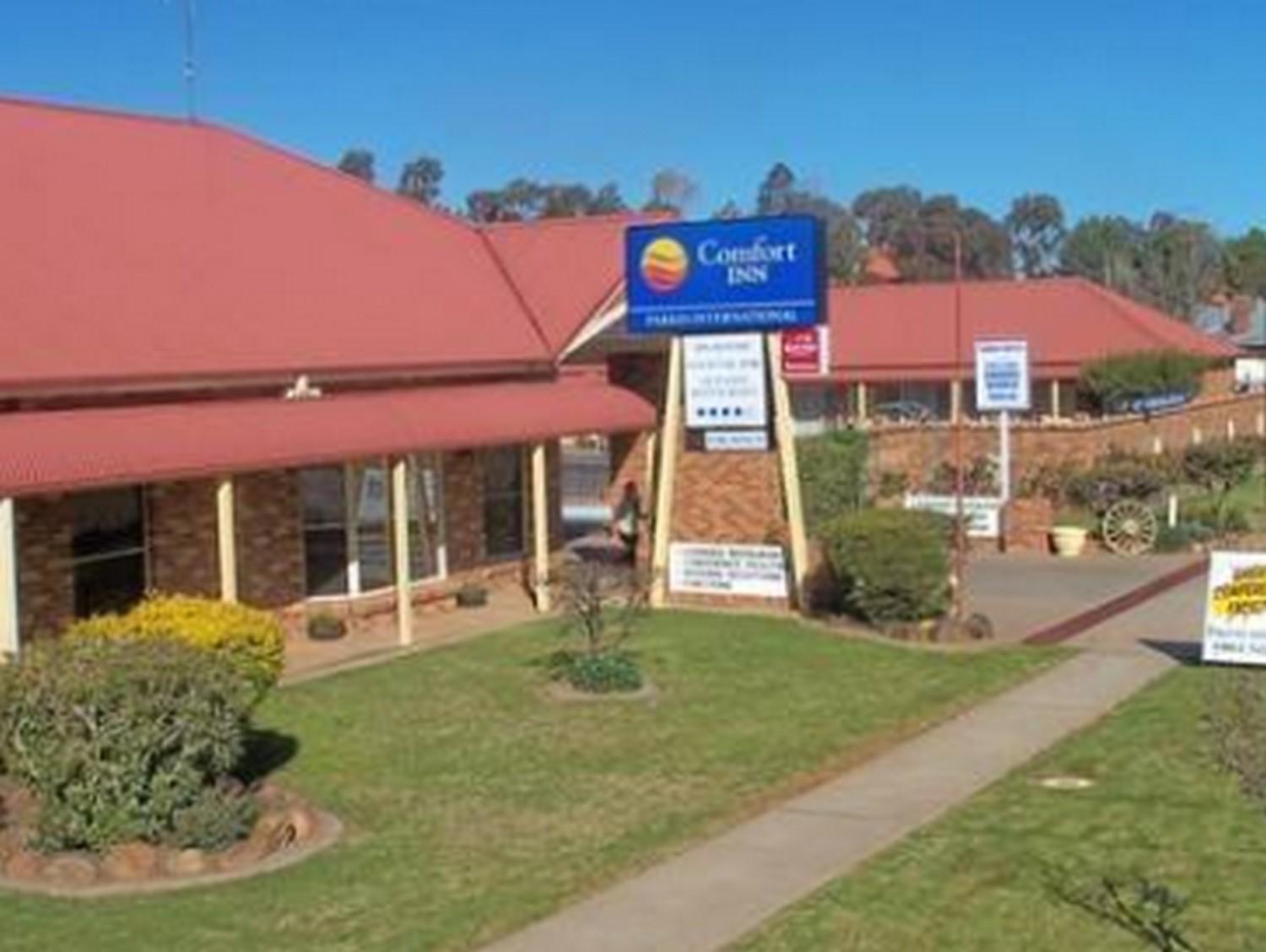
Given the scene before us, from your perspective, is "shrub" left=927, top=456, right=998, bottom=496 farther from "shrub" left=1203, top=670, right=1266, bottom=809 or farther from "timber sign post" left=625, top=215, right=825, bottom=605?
"shrub" left=1203, top=670, right=1266, bottom=809

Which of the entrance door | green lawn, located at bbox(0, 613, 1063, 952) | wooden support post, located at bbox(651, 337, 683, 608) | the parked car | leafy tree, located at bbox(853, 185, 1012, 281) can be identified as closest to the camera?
green lawn, located at bbox(0, 613, 1063, 952)

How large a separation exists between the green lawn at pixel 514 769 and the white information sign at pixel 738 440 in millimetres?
2551

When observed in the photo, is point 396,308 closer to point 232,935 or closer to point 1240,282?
point 232,935

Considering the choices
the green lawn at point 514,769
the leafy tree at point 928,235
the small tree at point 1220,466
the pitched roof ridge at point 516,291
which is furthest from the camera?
the leafy tree at point 928,235

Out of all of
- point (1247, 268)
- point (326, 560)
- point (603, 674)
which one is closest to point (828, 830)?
point (603, 674)

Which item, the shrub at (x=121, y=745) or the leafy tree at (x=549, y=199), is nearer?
the shrub at (x=121, y=745)

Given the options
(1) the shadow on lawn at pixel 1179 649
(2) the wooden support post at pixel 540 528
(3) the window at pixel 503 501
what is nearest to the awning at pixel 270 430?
(2) the wooden support post at pixel 540 528

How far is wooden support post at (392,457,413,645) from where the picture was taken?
71.3 ft

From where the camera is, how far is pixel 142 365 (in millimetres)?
20219

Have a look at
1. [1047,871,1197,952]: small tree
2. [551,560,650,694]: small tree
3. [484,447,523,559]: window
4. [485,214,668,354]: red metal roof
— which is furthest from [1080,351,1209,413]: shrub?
[1047,871,1197,952]: small tree

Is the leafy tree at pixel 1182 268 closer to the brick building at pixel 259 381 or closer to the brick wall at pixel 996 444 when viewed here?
the brick wall at pixel 996 444

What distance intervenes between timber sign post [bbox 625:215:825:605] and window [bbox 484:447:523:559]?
9.40ft

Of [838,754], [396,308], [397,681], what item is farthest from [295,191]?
[838,754]

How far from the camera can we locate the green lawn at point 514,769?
36.7ft
